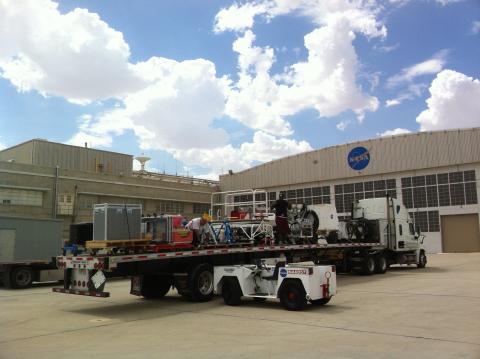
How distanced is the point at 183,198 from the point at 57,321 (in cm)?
3739

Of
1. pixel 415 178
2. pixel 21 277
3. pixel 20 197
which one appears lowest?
pixel 21 277

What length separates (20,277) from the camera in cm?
2033

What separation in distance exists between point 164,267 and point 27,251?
32.2 ft

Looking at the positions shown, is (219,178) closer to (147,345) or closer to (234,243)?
(234,243)

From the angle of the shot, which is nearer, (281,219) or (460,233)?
(281,219)

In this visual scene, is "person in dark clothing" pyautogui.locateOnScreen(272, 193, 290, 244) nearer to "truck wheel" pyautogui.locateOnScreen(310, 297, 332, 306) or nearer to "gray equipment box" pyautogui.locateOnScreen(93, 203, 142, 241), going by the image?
"truck wheel" pyautogui.locateOnScreen(310, 297, 332, 306)

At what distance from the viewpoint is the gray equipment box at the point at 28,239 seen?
20.5m

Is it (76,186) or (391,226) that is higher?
(76,186)

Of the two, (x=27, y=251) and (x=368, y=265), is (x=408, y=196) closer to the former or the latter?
(x=368, y=265)

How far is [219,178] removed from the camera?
5559cm

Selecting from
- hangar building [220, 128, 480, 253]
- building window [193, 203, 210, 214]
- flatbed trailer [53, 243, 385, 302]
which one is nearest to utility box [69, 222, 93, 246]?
flatbed trailer [53, 243, 385, 302]

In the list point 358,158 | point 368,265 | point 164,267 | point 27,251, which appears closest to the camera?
point 164,267

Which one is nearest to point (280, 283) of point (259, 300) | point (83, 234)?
point (259, 300)

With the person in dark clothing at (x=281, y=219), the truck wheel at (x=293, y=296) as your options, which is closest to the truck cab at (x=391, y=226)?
the person in dark clothing at (x=281, y=219)
